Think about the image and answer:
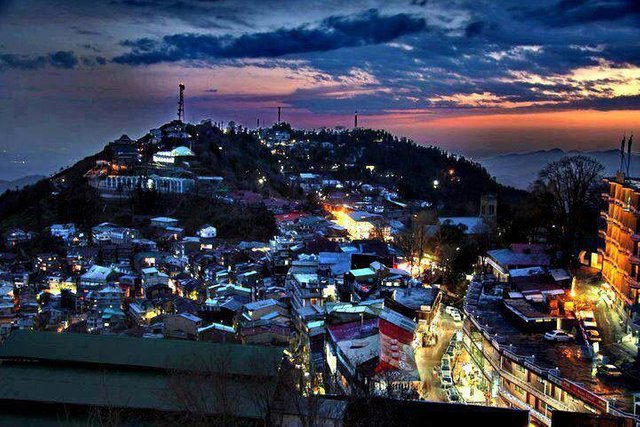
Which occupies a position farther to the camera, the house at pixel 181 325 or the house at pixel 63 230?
the house at pixel 63 230

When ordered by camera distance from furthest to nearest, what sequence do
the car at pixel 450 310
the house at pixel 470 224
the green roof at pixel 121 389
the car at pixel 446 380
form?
1. the house at pixel 470 224
2. the car at pixel 450 310
3. the car at pixel 446 380
4. the green roof at pixel 121 389

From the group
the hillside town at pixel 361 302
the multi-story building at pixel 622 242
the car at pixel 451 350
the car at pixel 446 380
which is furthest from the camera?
the car at pixel 451 350

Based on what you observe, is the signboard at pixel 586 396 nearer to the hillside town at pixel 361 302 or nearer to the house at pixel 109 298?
the hillside town at pixel 361 302

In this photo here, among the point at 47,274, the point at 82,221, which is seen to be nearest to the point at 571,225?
the point at 47,274

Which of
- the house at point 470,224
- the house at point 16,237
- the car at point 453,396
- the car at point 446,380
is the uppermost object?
the house at point 470,224

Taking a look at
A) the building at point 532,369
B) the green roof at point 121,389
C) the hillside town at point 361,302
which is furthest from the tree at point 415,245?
the green roof at point 121,389

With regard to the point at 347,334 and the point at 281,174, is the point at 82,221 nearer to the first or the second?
the point at 281,174

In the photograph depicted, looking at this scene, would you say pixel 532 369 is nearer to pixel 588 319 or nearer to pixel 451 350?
pixel 588 319

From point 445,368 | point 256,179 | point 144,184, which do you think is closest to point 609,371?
point 445,368
